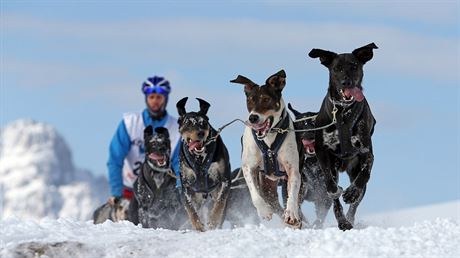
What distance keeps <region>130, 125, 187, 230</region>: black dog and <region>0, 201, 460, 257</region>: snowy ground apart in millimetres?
3909

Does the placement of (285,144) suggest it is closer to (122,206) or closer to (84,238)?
(84,238)

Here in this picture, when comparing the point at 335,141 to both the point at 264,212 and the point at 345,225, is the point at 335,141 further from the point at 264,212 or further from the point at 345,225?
the point at 264,212

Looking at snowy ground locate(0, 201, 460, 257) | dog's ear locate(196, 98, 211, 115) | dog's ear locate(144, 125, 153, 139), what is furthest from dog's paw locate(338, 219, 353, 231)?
dog's ear locate(144, 125, 153, 139)

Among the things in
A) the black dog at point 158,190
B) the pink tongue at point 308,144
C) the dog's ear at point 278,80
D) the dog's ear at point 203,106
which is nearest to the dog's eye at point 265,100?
the dog's ear at point 278,80

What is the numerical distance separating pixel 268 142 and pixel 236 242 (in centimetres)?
230

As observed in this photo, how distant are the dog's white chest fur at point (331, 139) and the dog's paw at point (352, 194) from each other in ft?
1.51

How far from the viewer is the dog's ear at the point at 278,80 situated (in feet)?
41.0

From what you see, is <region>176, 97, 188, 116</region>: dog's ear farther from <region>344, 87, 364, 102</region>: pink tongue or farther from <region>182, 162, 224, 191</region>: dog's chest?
<region>344, 87, 364, 102</region>: pink tongue

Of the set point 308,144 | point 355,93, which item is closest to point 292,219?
point 355,93

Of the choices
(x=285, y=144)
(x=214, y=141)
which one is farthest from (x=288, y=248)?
(x=214, y=141)

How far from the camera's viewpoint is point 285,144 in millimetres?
12453

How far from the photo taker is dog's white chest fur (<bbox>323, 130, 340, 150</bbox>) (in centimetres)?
1220

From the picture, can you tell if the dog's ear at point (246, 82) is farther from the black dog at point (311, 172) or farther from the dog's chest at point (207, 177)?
the dog's chest at point (207, 177)

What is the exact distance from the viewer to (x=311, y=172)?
1374 cm
